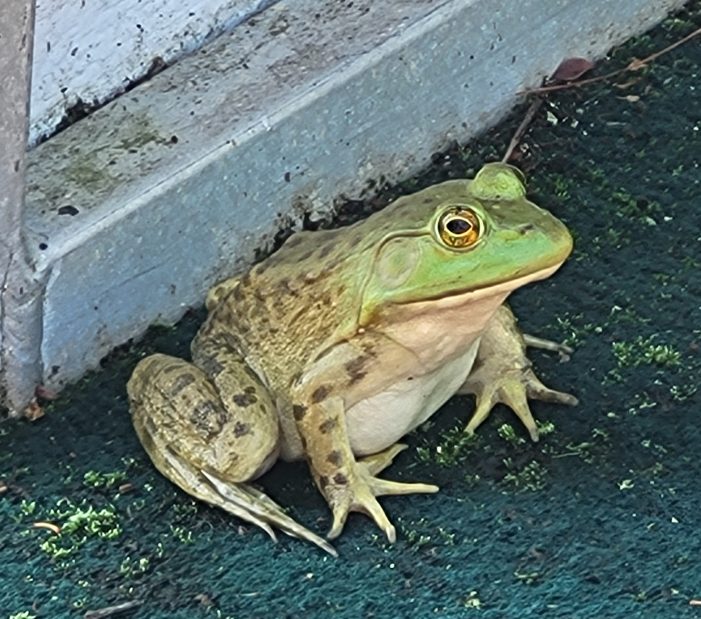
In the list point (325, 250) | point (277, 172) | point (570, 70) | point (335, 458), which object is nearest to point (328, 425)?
point (335, 458)

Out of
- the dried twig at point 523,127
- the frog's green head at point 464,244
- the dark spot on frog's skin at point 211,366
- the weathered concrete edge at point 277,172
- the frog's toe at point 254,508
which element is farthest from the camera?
the dried twig at point 523,127

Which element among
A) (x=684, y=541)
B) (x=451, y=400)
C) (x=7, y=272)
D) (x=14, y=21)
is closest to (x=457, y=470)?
(x=451, y=400)

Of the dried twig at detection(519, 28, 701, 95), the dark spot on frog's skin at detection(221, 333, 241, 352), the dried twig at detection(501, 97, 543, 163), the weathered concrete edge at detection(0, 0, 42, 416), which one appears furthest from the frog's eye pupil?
A: the dried twig at detection(519, 28, 701, 95)

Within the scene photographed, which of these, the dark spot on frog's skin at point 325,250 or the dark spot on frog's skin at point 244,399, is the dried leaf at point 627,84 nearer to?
the dark spot on frog's skin at point 325,250

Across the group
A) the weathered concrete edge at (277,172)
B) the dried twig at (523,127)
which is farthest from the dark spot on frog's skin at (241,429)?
the dried twig at (523,127)

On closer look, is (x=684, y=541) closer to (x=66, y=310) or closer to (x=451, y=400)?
(x=451, y=400)
